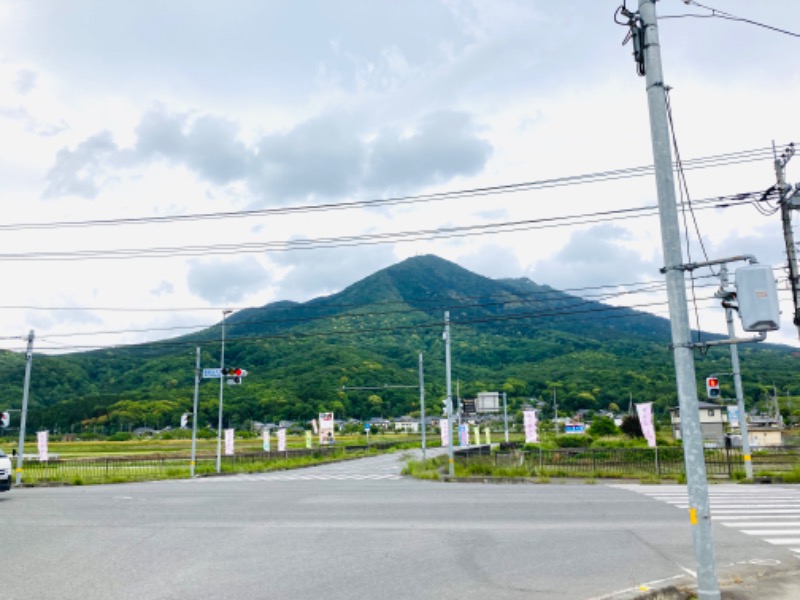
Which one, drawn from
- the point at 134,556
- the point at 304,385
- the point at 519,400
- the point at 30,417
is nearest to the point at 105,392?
the point at 30,417

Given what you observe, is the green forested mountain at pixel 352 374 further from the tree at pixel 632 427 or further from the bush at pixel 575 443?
the bush at pixel 575 443

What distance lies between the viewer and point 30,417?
8312 centimetres

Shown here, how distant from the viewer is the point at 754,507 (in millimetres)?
14367

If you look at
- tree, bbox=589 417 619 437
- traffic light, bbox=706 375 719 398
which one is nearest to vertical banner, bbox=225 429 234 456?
traffic light, bbox=706 375 719 398

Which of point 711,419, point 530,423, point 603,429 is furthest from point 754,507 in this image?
Answer: point 711,419

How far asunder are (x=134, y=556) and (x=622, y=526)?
27.8ft

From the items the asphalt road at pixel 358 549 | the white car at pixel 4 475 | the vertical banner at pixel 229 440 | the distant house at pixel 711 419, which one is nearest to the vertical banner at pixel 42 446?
the vertical banner at pixel 229 440

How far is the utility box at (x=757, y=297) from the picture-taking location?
5586mm

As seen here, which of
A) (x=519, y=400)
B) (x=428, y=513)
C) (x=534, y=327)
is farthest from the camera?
(x=534, y=327)

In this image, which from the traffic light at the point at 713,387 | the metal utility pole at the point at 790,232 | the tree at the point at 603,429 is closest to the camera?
the metal utility pole at the point at 790,232

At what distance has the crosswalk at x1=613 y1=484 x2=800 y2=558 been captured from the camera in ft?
36.1

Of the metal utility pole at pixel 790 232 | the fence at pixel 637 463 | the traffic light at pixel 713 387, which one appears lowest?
the fence at pixel 637 463

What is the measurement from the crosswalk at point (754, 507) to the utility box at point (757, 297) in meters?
5.85

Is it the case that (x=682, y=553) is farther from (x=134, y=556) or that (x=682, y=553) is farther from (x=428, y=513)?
(x=134, y=556)
